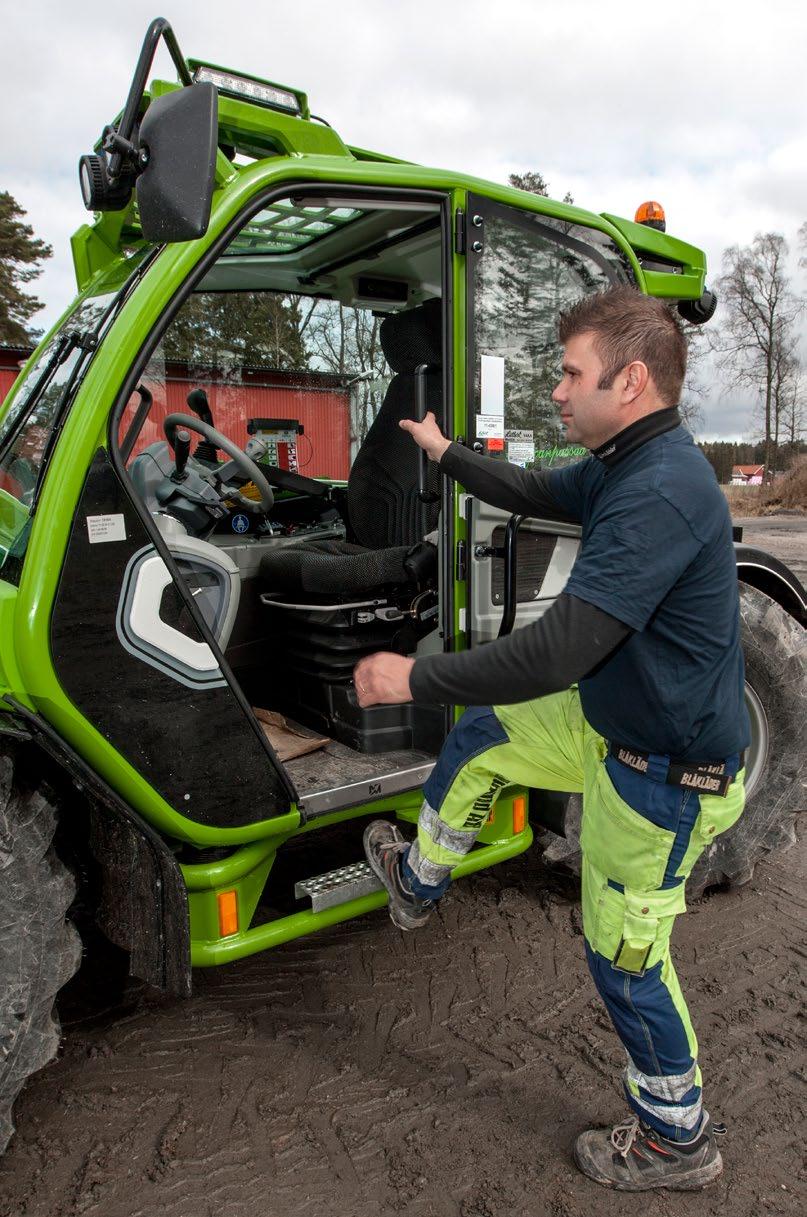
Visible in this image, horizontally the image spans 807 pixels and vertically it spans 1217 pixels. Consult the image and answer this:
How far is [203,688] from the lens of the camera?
209 cm

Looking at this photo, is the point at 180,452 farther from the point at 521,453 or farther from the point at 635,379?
the point at 635,379

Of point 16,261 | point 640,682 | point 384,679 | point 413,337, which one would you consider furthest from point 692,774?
point 16,261

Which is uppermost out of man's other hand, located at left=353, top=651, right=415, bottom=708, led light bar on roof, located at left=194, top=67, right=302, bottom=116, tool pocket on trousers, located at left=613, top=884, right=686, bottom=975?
led light bar on roof, located at left=194, top=67, right=302, bottom=116

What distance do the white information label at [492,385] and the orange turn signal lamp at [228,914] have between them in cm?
154

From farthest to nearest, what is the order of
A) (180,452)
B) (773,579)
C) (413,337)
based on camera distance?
(773,579), (413,337), (180,452)

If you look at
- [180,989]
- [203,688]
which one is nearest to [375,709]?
[203,688]

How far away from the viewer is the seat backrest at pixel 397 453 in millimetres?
3127

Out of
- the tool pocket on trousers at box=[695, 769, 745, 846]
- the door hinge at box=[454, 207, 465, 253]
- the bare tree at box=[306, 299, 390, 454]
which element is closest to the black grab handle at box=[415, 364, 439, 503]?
the door hinge at box=[454, 207, 465, 253]

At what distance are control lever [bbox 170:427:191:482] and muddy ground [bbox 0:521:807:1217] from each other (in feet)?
5.50

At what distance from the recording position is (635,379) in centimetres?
182

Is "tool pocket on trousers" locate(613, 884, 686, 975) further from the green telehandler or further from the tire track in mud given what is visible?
the green telehandler

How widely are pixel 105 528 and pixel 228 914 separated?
3.36 feet

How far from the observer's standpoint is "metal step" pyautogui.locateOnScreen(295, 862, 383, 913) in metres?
2.35

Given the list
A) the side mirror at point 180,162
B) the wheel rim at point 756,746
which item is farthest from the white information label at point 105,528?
the wheel rim at point 756,746
